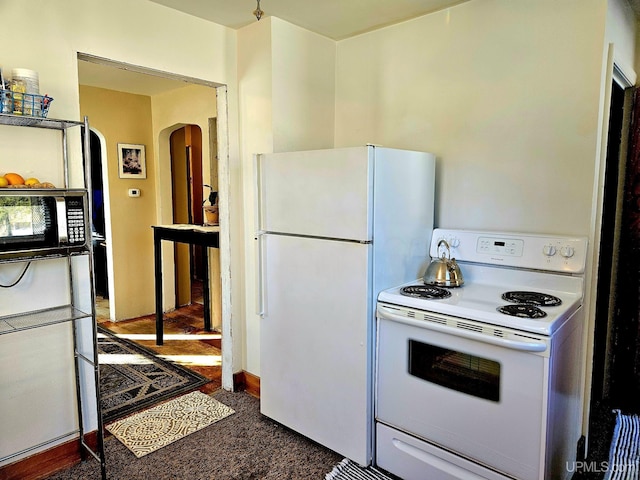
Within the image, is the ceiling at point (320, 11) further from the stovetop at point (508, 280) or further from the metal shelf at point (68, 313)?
the stovetop at point (508, 280)

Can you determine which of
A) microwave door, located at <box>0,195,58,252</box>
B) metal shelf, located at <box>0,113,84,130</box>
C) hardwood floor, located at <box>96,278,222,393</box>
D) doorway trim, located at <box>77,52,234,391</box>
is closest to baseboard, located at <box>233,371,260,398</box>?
doorway trim, located at <box>77,52,234,391</box>

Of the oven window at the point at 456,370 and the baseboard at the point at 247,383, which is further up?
the oven window at the point at 456,370

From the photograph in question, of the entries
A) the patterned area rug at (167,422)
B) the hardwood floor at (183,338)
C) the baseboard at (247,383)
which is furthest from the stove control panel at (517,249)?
the hardwood floor at (183,338)

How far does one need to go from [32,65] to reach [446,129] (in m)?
2.08

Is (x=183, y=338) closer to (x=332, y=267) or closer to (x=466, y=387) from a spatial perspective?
(x=332, y=267)

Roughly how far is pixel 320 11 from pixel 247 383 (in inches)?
93.5

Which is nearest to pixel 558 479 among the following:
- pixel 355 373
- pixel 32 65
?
pixel 355 373

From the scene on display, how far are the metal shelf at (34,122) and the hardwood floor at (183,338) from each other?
1.90m

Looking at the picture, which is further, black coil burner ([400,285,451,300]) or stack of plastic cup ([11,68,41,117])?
black coil burner ([400,285,451,300])

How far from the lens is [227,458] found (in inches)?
90.3

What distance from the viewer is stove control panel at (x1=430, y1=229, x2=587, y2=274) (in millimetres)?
2055

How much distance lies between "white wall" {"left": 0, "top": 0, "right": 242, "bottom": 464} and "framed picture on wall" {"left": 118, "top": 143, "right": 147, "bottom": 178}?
2283mm

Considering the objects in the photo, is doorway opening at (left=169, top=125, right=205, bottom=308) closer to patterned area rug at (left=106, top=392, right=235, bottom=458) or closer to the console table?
the console table

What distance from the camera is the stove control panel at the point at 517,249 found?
206 centimetres
